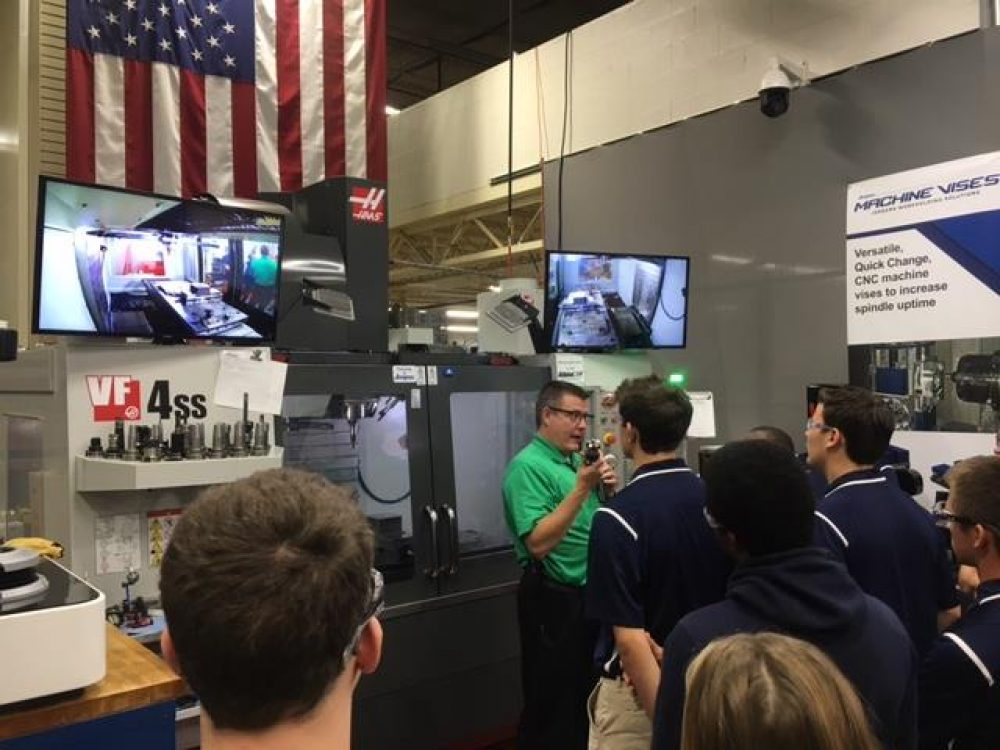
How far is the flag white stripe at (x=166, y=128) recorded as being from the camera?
4777 millimetres

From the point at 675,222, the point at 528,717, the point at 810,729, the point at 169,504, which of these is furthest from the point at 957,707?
the point at 675,222

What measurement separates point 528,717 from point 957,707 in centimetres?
181

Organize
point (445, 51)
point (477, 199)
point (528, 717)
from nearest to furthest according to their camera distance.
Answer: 1. point (528, 717)
2. point (477, 199)
3. point (445, 51)

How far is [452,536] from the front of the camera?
11.2 feet

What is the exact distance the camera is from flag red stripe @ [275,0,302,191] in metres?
5.14

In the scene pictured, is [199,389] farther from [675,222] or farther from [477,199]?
[477,199]

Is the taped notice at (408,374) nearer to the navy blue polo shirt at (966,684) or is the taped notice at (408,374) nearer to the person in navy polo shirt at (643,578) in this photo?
the person in navy polo shirt at (643,578)

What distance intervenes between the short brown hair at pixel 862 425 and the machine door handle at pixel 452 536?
4.99 feet

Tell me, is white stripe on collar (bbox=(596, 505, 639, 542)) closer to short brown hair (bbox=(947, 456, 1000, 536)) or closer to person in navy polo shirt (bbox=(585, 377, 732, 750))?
person in navy polo shirt (bbox=(585, 377, 732, 750))

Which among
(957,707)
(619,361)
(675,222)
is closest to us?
(957,707)

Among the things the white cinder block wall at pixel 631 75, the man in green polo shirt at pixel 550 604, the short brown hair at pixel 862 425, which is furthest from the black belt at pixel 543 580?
the white cinder block wall at pixel 631 75

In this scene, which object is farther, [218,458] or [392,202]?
[392,202]

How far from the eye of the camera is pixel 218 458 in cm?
245

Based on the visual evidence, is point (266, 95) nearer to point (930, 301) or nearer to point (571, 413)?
point (571, 413)
